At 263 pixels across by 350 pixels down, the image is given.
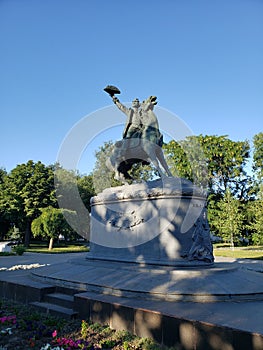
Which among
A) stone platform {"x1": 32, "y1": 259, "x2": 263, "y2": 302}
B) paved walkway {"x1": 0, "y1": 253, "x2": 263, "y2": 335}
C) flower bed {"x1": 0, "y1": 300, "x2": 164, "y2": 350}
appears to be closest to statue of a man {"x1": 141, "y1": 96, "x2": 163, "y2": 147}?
stone platform {"x1": 32, "y1": 259, "x2": 263, "y2": 302}

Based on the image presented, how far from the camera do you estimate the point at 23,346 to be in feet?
15.0

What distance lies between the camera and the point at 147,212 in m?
7.70

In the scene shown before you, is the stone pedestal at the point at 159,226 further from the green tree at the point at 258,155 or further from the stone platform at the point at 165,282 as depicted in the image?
the green tree at the point at 258,155

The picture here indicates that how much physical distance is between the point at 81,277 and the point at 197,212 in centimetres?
332

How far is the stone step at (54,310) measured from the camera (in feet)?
18.3

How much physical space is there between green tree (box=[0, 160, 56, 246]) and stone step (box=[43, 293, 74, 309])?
2691 cm

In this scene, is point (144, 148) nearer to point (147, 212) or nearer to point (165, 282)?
point (147, 212)

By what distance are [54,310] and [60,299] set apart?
19.8 inches

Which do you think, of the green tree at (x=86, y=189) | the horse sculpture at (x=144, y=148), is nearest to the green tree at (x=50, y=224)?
the green tree at (x=86, y=189)

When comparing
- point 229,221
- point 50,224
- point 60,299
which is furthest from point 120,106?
point 229,221

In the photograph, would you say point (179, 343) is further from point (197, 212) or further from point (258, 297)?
point (197, 212)

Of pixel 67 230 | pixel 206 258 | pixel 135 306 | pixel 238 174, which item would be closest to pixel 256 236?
pixel 238 174

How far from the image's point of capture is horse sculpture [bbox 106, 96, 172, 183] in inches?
339

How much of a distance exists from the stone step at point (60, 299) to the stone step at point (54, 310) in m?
0.09
